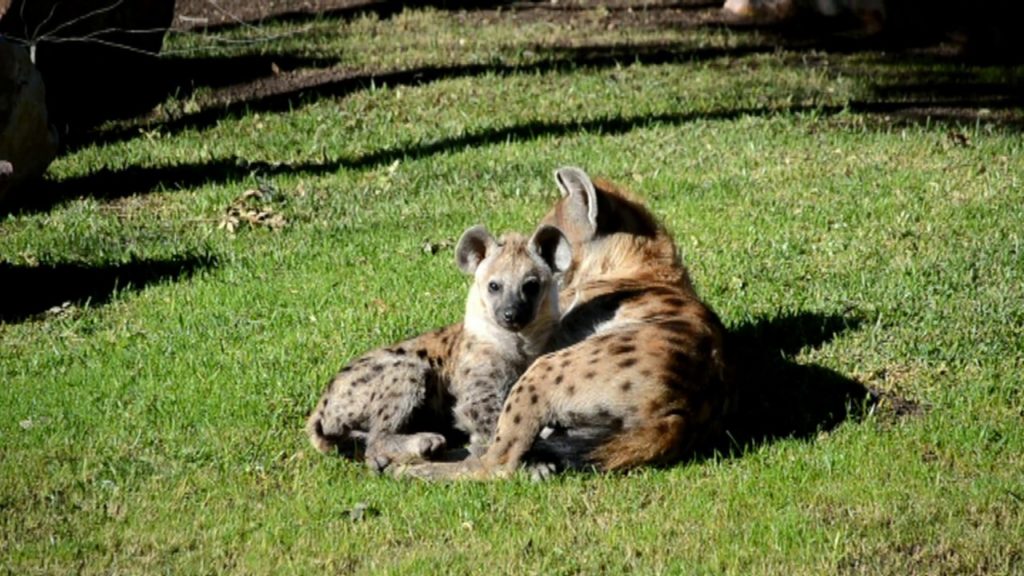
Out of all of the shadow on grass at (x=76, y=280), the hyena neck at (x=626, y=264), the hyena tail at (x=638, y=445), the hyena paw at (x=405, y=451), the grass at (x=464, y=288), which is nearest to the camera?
the grass at (x=464, y=288)

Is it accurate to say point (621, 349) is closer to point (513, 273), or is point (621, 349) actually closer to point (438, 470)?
point (513, 273)

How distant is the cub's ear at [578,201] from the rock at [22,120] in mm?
3870

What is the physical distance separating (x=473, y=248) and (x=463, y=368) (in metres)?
0.51

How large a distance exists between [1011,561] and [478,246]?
8.20ft

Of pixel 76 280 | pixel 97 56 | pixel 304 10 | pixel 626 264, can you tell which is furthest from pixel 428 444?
pixel 304 10

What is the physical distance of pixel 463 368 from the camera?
21.2 ft

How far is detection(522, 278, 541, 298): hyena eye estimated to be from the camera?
638 centimetres

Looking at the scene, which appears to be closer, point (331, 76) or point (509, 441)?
point (509, 441)

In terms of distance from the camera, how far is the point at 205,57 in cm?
1413

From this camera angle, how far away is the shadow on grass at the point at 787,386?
654cm

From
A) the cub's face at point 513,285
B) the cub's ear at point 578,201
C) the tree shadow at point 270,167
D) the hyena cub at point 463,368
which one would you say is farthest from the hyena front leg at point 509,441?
the tree shadow at point 270,167

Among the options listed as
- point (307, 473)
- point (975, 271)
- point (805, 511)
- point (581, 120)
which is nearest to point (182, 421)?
point (307, 473)

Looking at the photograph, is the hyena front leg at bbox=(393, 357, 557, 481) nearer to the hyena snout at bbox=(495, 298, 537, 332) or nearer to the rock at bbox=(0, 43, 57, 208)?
the hyena snout at bbox=(495, 298, 537, 332)

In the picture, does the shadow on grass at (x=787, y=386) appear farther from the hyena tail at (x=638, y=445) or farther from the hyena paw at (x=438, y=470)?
the hyena paw at (x=438, y=470)
